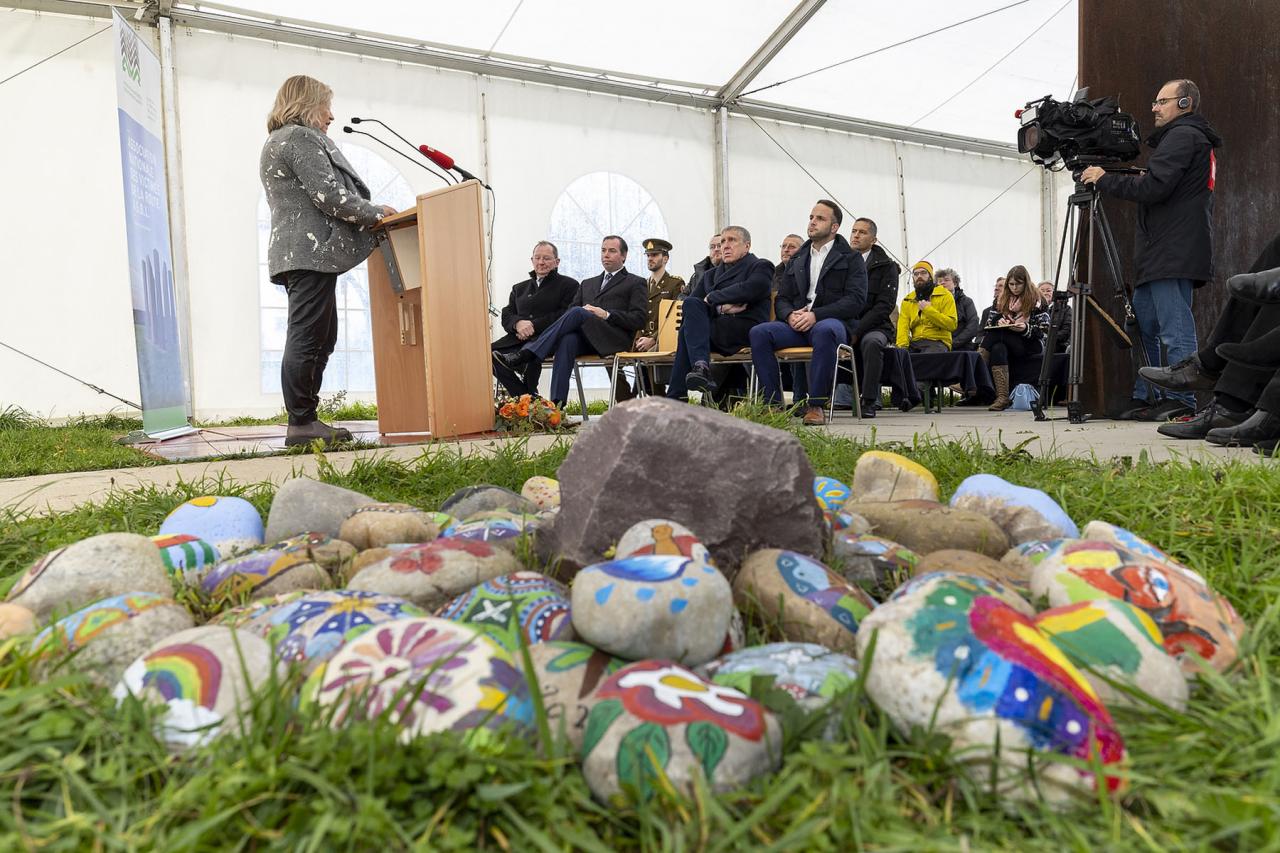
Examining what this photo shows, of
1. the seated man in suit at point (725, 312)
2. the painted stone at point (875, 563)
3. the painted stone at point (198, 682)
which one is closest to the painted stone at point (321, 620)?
the painted stone at point (198, 682)

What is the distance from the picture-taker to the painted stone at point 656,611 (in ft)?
3.22

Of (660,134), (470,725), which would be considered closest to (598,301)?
(660,134)

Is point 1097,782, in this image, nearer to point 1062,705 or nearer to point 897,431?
point 1062,705

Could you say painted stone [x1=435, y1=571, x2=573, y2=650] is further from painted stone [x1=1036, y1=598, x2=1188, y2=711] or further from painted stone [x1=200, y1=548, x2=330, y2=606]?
painted stone [x1=1036, y1=598, x2=1188, y2=711]

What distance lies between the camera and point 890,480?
198 centimetres

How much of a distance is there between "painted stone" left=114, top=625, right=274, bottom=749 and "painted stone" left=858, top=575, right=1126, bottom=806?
632 millimetres

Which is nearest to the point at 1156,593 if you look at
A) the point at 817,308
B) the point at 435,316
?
the point at 435,316

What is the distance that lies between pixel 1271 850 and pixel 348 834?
0.70 meters

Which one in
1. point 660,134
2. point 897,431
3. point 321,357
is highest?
point 660,134

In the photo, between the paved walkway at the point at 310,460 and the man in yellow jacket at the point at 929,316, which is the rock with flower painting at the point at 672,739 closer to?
the paved walkway at the point at 310,460

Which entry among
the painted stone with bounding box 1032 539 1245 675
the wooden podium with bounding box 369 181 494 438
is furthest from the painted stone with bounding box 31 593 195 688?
the wooden podium with bounding box 369 181 494 438

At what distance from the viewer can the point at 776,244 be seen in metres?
10.8

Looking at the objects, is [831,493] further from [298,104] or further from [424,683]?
[298,104]

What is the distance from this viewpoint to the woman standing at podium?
398 centimetres
